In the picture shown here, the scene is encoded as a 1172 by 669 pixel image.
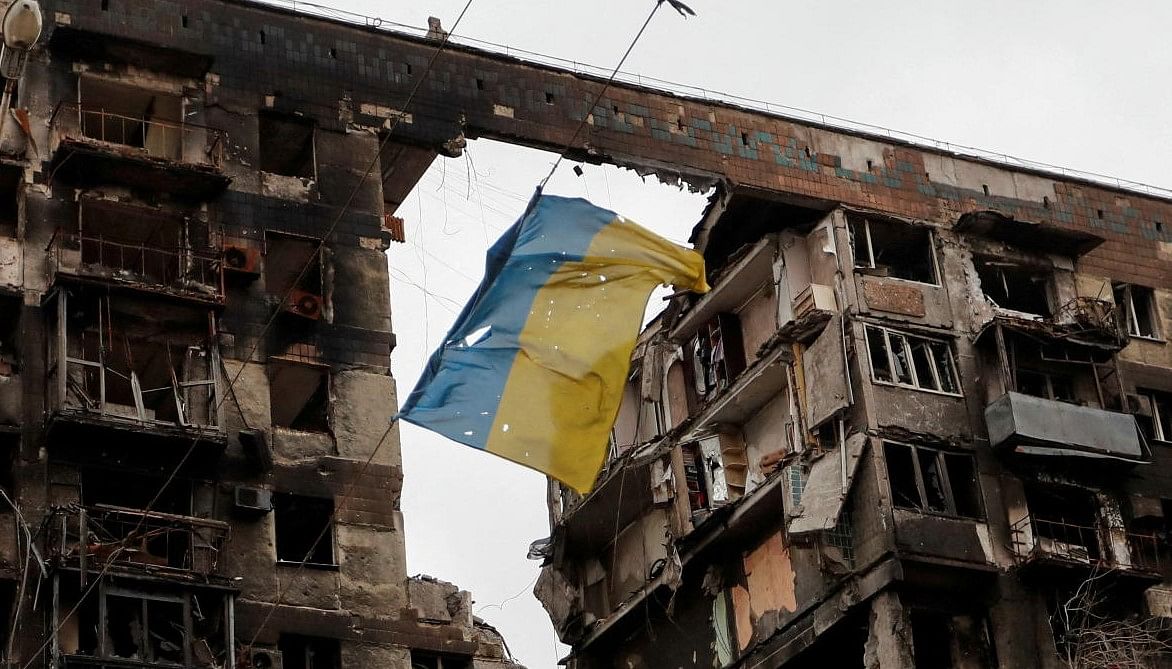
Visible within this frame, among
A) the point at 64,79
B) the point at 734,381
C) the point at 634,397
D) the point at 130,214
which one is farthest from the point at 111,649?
the point at 634,397

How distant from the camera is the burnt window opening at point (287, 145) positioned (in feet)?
143

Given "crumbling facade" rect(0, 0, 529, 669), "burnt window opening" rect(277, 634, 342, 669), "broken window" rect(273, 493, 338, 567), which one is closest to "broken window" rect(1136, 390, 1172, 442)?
"crumbling facade" rect(0, 0, 529, 669)

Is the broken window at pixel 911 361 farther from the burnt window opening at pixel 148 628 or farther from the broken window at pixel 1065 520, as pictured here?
the burnt window opening at pixel 148 628

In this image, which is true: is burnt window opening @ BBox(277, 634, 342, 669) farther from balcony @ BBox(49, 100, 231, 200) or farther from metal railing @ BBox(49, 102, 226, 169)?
metal railing @ BBox(49, 102, 226, 169)

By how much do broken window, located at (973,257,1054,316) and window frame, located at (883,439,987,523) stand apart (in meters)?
5.24

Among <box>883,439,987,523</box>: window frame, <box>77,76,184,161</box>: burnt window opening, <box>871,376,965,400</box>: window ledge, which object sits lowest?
<box>883,439,987,523</box>: window frame

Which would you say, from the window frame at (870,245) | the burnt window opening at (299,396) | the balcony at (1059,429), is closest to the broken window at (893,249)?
the window frame at (870,245)

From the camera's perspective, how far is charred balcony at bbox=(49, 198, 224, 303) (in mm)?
39250

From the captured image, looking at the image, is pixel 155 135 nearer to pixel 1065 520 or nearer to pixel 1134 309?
pixel 1065 520

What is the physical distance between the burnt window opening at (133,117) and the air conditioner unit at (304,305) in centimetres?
362

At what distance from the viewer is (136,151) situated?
41.0 m

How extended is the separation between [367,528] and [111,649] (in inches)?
234

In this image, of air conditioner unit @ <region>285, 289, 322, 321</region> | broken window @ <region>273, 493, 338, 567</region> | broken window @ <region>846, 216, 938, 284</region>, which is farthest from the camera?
broken window @ <region>846, 216, 938, 284</region>

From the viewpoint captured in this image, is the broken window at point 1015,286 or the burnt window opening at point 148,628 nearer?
the burnt window opening at point 148,628
